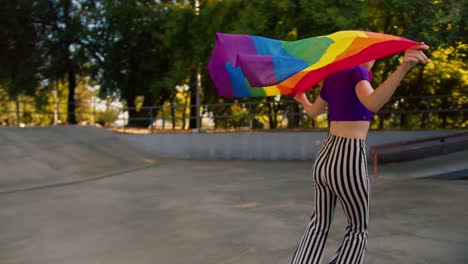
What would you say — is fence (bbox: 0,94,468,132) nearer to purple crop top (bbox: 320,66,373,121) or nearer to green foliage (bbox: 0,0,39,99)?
green foliage (bbox: 0,0,39,99)

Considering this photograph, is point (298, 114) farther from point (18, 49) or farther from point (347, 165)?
point (18, 49)

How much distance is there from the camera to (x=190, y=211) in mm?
5172

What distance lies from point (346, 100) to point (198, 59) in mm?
10579

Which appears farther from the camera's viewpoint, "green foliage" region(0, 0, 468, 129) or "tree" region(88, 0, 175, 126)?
"tree" region(88, 0, 175, 126)

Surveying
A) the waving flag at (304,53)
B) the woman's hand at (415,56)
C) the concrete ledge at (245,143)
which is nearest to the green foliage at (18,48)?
the concrete ledge at (245,143)

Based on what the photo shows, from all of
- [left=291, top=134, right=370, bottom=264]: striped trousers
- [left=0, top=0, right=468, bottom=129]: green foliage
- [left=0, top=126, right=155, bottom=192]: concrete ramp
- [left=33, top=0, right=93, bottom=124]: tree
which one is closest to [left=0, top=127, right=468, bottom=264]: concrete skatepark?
[left=0, top=126, right=155, bottom=192]: concrete ramp

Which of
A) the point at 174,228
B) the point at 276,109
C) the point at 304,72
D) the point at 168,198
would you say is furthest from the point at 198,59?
the point at 304,72

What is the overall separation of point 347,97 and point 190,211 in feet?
11.4

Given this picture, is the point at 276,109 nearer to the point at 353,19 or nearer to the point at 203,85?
the point at 203,85

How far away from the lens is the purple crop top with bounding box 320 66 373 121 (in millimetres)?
2195

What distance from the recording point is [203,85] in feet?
54.0

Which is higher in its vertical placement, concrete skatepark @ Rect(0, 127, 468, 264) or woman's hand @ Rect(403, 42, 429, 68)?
woman's hand @ Rect(403, 42, 429, 68)

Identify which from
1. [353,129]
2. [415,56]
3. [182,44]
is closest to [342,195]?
[353,129]

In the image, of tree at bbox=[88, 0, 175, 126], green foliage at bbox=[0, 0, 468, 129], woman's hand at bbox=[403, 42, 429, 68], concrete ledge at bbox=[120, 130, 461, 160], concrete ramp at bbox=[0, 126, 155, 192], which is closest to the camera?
woman's hand at bbox=[403, 42, 429, 68]
